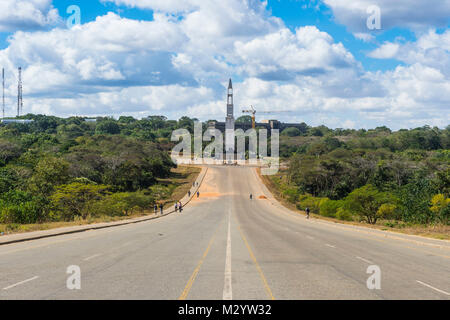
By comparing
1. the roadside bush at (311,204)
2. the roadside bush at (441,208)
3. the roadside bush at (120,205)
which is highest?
the roadside bush at (441,208)

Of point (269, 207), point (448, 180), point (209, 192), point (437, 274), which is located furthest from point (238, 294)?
point (209, 192)

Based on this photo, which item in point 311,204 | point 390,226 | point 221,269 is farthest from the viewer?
point 311,204

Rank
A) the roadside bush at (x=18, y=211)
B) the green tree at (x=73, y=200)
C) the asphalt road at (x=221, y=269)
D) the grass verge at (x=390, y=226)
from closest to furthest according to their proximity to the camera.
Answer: the asphalt road at (x=221, y=269) → the grass verge at (x=390, y=226) → the roadside bush at (x=18, y=211) → the green tree at (x=73, y=200)

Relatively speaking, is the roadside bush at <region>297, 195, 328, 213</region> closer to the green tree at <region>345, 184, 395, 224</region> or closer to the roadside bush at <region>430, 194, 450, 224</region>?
the green tree at <region>345, 184, 395, 224</region>

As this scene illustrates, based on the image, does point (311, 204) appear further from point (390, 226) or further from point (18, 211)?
point (18, 211)

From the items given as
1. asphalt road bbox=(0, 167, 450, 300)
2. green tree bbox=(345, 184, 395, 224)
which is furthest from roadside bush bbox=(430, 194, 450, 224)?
asphalt road bbox=(0, 167, 450, 300)

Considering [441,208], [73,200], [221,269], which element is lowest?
[73,200]

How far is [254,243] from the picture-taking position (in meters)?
22.9

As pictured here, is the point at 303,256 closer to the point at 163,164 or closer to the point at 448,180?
the point at 448,180

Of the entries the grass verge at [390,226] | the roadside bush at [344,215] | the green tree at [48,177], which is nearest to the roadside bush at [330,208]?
the grass verge at [390,226]

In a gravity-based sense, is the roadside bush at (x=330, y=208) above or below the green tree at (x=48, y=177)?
below

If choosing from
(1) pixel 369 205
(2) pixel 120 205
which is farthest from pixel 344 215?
(2) pixel 120 205

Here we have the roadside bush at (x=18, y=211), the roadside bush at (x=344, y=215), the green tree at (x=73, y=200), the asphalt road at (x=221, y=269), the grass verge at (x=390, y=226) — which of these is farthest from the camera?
the roadside bush at (x=344, y=215)

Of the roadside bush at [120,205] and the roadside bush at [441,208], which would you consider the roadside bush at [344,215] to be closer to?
the roadside bush at [441,208]
